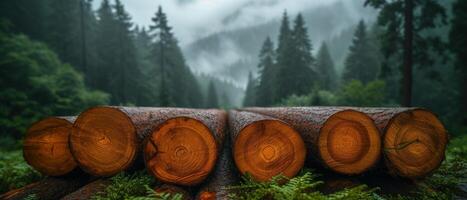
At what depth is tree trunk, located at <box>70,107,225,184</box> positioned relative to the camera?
3047 mm

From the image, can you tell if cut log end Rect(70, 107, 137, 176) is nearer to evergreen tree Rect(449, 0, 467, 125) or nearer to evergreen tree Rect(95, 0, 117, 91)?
evergreen tree Rect(449, 0, 467, 125)

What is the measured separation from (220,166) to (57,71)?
19.2 metres

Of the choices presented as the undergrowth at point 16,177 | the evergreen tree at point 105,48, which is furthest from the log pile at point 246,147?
the evergreen tree at point 105,48

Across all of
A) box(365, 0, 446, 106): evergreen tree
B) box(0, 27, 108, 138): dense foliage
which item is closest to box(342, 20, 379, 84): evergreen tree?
box(365, 0, 446, 106): evergreen tree

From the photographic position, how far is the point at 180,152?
3039mm

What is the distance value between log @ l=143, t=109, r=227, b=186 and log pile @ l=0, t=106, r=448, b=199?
0.04ft

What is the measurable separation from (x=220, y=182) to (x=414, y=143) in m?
2.66

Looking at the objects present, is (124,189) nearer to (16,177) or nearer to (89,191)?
(89,191)

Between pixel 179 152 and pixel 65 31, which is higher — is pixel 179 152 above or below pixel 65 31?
below

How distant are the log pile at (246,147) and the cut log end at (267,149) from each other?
12mm

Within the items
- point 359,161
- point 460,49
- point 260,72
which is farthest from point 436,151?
point 260,72

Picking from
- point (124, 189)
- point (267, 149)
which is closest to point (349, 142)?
point (267, 149)

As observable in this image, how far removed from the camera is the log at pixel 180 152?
9.97 ft

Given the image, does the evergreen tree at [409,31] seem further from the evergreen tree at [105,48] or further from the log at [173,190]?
the evergreen tree at [105,48]
